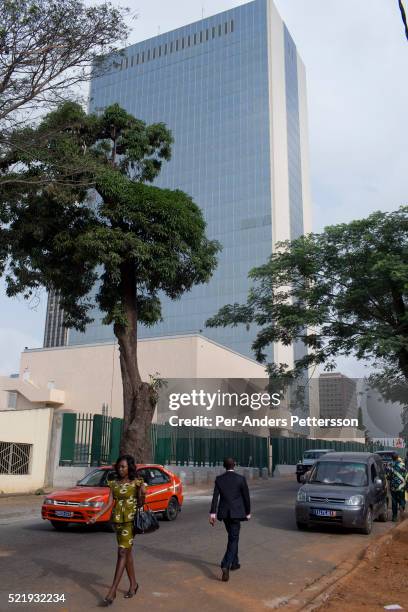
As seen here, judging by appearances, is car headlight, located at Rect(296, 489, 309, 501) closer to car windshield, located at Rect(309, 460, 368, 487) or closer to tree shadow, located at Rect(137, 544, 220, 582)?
car windshield, located at Rect(309, 460, 368, 487)

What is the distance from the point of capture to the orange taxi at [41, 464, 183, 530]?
11.1m

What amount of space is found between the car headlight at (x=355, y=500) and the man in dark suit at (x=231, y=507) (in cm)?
444

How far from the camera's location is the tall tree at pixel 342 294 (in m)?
23.3

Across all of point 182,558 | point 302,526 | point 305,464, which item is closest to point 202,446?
point 305,464

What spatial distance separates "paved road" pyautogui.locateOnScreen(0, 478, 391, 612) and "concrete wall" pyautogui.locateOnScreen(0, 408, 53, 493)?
242 inches

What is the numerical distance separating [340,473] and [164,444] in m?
15.4

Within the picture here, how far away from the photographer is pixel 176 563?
8398 mm

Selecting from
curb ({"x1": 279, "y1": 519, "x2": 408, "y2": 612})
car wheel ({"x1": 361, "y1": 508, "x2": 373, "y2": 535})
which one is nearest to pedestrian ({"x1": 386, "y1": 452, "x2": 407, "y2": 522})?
car wheel ({"x1": 361, "y1": 508, "x2": 373, "y2": 535})

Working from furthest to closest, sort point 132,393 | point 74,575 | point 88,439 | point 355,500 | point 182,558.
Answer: point 88,439 → point 132,393 → point 355,500 → point 182,558 → point 74,575

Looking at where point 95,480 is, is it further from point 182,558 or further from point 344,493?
point 344,493

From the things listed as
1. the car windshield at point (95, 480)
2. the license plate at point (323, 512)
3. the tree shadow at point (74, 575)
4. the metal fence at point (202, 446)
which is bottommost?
the tree shadow at point (74, 575)

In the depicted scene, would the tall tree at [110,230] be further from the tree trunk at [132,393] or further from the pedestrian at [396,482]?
the pedestrian at [396,482]

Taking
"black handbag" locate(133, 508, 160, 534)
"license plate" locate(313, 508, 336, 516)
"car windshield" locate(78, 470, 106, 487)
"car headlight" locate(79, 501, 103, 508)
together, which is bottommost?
"license plate" locate(313, 508, 336, 516)

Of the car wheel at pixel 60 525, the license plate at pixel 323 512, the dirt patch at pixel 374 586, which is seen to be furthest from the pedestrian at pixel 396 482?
the car wheel at pixel 60 525
